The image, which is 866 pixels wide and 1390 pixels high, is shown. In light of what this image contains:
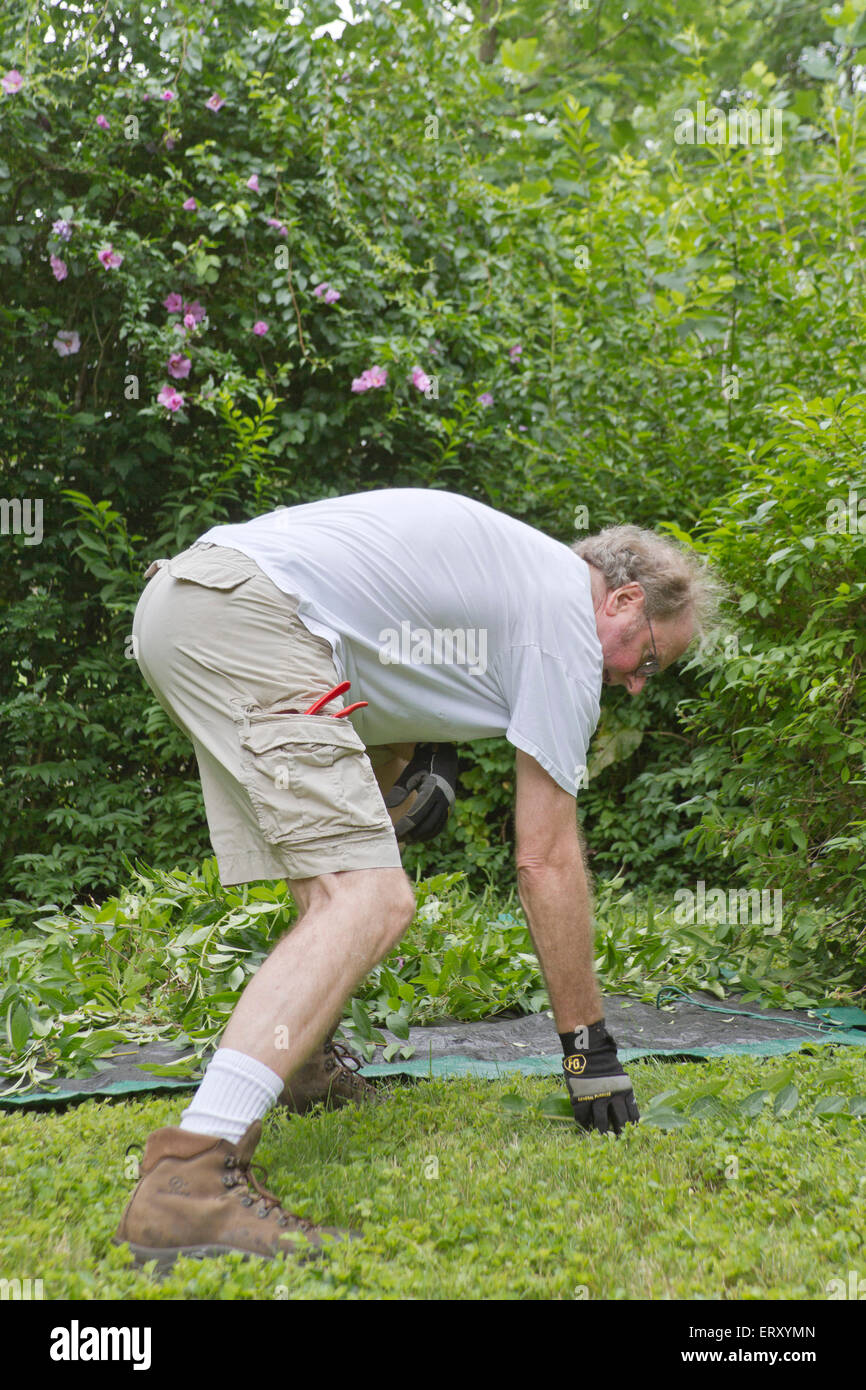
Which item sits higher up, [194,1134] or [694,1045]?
[194,1134]

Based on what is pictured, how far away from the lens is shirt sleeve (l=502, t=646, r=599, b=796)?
2422mm

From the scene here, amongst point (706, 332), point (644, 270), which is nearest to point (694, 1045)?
point (706, 332)

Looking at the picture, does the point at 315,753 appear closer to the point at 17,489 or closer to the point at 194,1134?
the point at 194,1134

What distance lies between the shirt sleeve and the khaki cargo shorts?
39cm

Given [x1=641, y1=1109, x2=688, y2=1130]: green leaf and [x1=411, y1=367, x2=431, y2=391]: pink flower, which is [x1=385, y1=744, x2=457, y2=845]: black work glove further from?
[x1=411, y1=367, x2=431, y2=391]: pink flower

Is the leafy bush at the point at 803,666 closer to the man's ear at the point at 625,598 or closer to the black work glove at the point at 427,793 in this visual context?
the man's ear at the point at 625,598

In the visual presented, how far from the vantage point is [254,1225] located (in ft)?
6.23

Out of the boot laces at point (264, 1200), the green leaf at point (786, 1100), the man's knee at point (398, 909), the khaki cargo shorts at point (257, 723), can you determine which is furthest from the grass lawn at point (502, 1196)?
the khaki cargo shorts at point (257, 723)

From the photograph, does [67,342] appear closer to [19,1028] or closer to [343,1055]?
[19,1028]

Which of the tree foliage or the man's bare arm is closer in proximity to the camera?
the man's bare arm

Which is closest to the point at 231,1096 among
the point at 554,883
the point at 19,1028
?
the point at 554,883

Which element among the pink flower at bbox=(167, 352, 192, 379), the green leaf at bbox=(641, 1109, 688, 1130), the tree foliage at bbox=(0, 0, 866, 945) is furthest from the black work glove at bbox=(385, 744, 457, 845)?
the pink flower at bbox=(167, 352, 192, 379)

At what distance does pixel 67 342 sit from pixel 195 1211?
458 centimetres

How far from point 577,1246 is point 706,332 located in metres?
4.80
